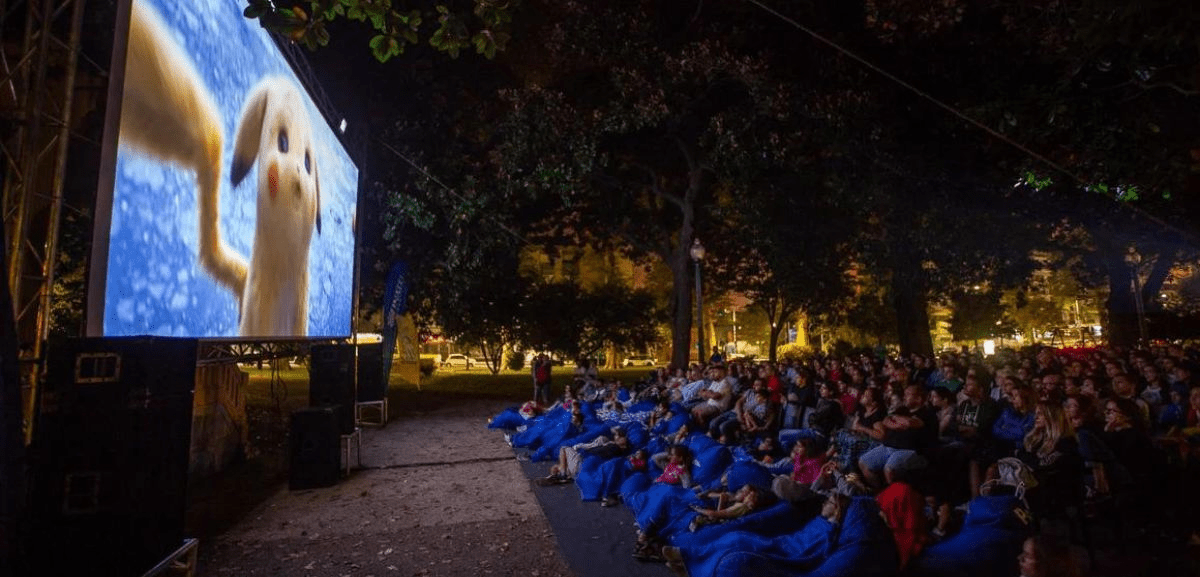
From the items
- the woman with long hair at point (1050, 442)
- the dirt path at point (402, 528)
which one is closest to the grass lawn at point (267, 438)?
Answer: the dirt path at point (402, 528)

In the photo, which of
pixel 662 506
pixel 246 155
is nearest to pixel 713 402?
pixel 662 506

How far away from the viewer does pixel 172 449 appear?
319 cm

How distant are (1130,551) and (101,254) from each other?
712 centimetres

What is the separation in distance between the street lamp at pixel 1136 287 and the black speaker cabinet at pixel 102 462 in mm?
22592

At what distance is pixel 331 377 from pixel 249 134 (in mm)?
4828

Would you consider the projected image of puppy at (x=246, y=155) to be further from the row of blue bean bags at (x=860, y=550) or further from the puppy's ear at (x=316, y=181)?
the row of blue bean bags at (x=860, y=550)

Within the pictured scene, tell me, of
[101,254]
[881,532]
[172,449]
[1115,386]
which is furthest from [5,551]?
[1115,386]

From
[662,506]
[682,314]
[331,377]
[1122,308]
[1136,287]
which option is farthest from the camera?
[1136,287]

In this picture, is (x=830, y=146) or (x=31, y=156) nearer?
(x=31, y=156)

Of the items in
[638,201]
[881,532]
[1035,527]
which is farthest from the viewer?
[638,201]

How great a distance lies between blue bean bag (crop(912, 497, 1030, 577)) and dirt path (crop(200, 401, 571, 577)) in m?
2.73

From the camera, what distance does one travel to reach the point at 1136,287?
1959 cm

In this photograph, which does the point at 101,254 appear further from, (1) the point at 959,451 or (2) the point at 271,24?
(1) the point at 959,451

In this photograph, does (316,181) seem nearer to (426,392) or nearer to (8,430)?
(8,430)
